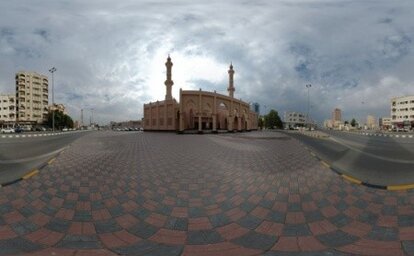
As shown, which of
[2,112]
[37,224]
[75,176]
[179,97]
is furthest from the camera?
[2,112]

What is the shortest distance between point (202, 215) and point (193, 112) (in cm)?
3816

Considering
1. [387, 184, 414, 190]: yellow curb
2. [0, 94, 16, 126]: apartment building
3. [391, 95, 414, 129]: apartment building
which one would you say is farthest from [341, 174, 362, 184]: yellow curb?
[0, 94, 16, 126]: apartment building

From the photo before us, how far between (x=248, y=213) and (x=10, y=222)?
3.24 meters

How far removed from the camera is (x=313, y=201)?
4207 millimetres

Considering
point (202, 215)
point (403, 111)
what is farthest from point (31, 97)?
point (403, 111)

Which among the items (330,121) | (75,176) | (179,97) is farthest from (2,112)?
(330,121)

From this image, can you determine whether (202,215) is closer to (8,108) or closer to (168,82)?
(168,82)

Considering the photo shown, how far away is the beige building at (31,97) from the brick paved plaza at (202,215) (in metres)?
77.1

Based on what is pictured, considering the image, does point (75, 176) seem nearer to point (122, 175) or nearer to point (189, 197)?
point (122, 175)

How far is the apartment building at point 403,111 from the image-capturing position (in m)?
64.8

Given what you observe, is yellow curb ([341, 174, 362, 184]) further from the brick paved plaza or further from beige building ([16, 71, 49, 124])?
beige building ([16, 71, 49, 124])

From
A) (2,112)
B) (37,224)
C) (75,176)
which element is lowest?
(37,224)

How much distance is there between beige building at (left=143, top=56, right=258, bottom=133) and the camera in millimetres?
40906

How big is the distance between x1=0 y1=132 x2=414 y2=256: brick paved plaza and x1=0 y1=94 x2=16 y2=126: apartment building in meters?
78.4
